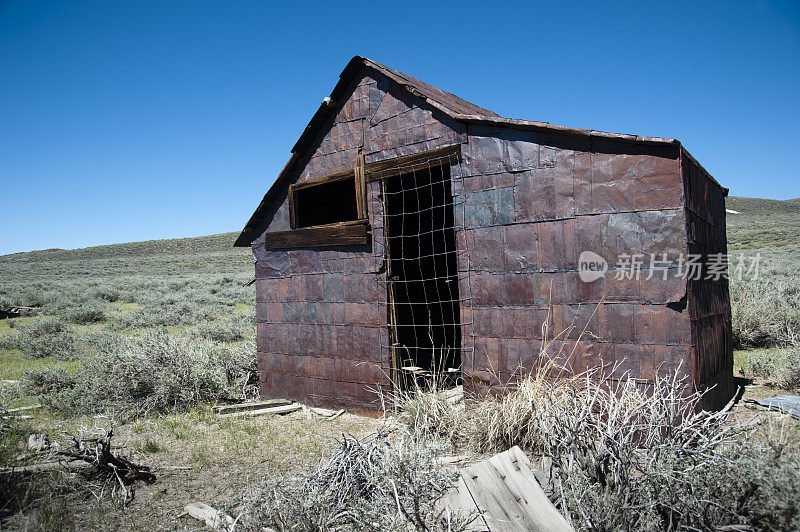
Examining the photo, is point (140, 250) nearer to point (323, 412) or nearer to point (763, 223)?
point (323, 412)

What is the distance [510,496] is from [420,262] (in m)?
5.24

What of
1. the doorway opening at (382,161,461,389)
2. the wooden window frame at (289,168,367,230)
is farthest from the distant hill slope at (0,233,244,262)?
the wooden window frame at (289,168,367,230)

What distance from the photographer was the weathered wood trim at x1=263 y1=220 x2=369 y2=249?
271 inches

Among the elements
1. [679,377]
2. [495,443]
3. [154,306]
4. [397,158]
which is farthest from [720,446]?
[154,306]

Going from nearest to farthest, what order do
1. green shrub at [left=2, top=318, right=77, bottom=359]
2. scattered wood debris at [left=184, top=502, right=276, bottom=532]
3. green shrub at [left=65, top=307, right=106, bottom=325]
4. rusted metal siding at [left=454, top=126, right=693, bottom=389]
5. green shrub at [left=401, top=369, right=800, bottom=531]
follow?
green shrub at [left=401, top=369, right=800, bottom=531] → scattered wood debris at [left=184, top=502, right=276, bottom=532] → rusted metal siding at [left=454, top=126, right=693, bottom=389] → green shrub at [left=2, top=318, right=77, bottom=359] → green shrub at [left=65, top=307, right=106, bottom=325]

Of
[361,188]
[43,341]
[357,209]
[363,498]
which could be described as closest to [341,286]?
[357,209]

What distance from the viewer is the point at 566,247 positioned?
5.10 metres

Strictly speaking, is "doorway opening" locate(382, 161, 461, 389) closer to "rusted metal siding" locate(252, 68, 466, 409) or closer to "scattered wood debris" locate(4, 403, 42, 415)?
"rusted metal siding" locate(252, 68, 466, 409)

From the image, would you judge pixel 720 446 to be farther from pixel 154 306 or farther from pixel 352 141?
pixel 154 306

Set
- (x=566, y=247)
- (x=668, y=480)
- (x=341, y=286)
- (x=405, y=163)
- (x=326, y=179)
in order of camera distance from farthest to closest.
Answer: (x=326, y=179) < (x=341, y=286) < (x=405, y=163) < (x=566, y=247) < (x=668, y=480)

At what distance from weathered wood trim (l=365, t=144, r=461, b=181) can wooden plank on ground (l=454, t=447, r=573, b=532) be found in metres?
3.62

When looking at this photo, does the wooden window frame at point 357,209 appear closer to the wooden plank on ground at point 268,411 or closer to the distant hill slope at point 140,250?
the wooden plank on ground at point 268,411

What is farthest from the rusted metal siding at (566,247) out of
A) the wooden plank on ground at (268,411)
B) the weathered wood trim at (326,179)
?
the wooden plank on ground at (268,411)

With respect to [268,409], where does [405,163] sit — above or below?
above
